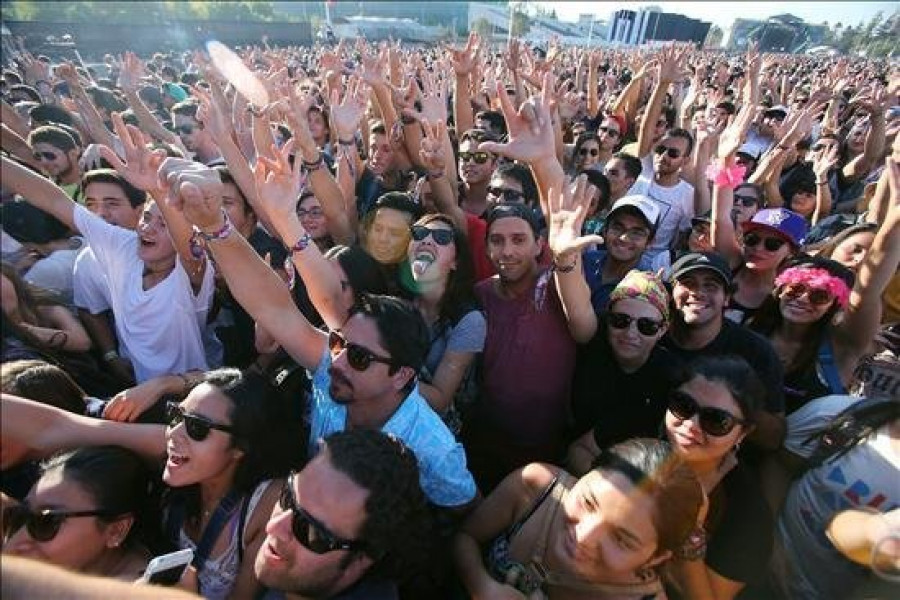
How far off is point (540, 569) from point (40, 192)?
248 centimetres

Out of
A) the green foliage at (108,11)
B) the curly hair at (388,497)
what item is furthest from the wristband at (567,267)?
the green foliage at (108,11)

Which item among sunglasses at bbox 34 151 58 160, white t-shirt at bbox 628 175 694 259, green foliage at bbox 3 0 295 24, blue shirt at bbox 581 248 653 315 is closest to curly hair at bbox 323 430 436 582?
blue shirt at bbox 581 248 653 315

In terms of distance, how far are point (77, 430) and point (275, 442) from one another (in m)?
0.65

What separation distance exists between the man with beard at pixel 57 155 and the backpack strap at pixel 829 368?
17.2ft

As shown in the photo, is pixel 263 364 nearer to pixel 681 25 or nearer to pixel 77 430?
pixel 77 430

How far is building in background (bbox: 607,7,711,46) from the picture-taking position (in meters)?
33.6

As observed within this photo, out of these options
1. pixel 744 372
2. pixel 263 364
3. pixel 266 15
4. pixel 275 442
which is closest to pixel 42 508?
pixel 275 442

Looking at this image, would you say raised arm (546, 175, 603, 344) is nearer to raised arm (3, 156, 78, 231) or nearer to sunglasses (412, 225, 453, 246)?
sunglasses (412, 225, 453, 246)

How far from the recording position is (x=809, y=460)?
212cm

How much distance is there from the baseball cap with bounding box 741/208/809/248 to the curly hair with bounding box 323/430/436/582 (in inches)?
104

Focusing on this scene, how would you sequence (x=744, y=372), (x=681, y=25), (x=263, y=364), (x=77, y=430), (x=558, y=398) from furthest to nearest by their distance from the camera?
(x=681, y=25) < (x=263, y=364) < (x=558, y=398) < (x=744, y=372) < (x=77, y=430)

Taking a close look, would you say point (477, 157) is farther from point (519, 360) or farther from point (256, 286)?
point (256, 286)

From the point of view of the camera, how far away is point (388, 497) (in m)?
1.64

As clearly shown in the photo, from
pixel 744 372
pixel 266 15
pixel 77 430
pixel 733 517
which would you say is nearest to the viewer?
pixel 77 430
